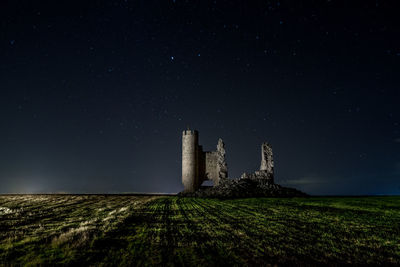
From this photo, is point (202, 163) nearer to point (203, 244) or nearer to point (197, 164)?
point (197, 164)

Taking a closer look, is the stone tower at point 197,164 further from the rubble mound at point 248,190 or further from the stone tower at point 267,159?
the rubble mound at point 248,190

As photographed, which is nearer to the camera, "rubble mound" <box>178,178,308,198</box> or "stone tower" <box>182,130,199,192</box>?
"rubble mound" <box>178,178,308,198</box>

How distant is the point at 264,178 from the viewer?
39.4 meters

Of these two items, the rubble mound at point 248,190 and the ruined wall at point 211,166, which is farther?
the ruined wall at point 211,166

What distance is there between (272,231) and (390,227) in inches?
188

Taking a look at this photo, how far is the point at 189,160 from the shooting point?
44688 mm

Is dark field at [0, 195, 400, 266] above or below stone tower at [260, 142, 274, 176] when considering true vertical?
below

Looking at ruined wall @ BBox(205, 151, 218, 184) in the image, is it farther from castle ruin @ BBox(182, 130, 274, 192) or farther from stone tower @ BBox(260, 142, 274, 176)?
stone tower @ BBox(260, 142, 274, 176)

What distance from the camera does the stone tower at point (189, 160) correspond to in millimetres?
44344

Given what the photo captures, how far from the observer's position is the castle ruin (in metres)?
40.9

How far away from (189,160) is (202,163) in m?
3.37

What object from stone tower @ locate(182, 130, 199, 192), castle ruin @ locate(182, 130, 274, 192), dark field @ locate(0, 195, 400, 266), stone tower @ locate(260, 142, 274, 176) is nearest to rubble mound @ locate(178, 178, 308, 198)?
stone tower @ locate(260, 142, 274, 176)

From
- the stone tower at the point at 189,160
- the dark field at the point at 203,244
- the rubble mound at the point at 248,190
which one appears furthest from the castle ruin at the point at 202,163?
the dark field at the point at 203,244

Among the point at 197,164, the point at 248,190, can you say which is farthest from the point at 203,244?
the point at 197,164
